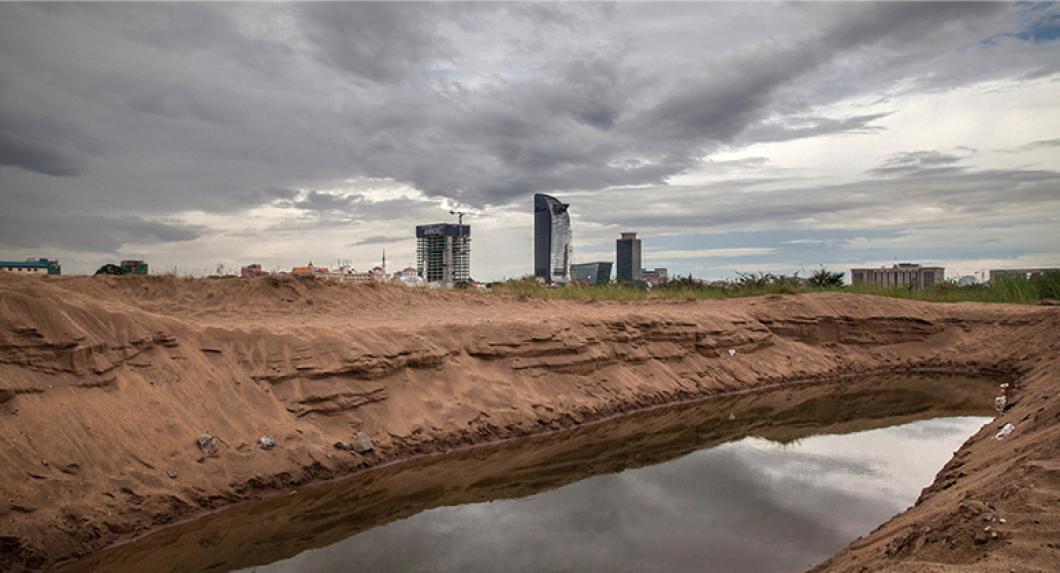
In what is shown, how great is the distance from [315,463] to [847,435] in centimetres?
809

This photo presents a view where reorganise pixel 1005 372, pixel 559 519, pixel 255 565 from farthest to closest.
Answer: pixel 1005 372 < pixel 559 519 < pixel 255 565

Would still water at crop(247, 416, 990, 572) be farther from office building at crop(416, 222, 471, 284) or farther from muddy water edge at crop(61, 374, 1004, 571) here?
office building at crop(416, 222, 471, 284)

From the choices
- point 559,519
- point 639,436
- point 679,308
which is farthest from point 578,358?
point 679,308

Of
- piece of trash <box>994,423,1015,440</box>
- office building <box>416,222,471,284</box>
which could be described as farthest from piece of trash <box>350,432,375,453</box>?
office building <box>416,222,471,284</box>

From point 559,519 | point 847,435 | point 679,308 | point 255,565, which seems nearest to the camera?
point 255,565

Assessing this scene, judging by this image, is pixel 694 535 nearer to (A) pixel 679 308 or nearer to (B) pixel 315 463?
(B) pixel 315 463

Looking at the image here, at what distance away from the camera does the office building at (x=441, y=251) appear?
127 ft

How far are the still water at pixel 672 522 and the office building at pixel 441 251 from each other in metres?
29.9

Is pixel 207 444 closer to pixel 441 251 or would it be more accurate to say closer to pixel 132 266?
pixel 132 266

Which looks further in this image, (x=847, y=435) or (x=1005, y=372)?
(x=1005, y=372)

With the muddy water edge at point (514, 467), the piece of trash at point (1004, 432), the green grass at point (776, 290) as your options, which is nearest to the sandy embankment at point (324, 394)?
the piece of trash at point (1004, 432)

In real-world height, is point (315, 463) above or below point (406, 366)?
below

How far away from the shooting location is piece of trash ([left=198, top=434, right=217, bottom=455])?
7195mm

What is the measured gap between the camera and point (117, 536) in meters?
6.00
